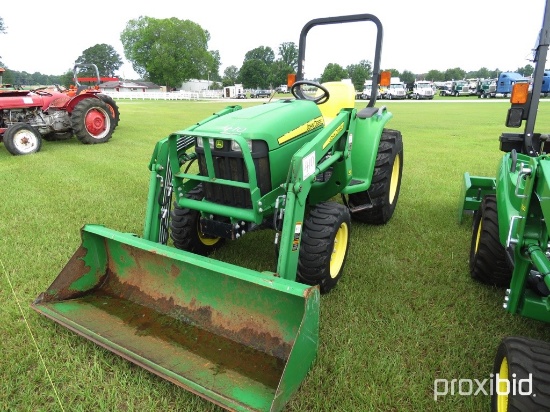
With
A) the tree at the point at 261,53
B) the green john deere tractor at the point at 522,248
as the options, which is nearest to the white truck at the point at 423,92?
the green john deere tractor at the point at 522,248

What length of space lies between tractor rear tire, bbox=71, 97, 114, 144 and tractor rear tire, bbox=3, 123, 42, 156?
3.20 ft

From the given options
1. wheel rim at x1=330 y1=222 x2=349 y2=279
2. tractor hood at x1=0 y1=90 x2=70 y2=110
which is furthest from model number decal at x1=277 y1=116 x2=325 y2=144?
tractor hood at x1=0 y1=90 x2=70 y2=110

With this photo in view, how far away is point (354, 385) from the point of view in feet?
7.13

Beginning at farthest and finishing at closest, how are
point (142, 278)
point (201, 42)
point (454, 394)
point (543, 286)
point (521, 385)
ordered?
point (201, 42) → point (142, 278) → point (543, 286) → point (454, 394) → point (521, 385)

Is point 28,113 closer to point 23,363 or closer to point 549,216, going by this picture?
point 23,363

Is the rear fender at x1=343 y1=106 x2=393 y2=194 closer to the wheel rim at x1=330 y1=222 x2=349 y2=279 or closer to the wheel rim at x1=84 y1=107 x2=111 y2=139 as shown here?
the wheel rim at x1=330 y1=222 x2=349 y2=279

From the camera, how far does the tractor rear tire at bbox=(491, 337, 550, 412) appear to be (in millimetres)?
1556

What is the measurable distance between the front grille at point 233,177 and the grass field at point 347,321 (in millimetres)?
812

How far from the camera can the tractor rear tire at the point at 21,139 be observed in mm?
8031

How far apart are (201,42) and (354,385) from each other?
72589 mm

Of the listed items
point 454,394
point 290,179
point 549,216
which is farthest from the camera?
point 290,179

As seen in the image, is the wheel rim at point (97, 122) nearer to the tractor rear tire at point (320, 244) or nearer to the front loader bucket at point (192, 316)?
the front loader bucket at point (192, 316)

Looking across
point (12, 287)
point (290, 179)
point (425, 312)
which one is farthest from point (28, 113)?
point (425, 312)

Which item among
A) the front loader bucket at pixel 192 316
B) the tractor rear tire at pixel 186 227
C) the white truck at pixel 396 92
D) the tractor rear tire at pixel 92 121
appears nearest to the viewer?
the front loader bucket at pixel 192 316
